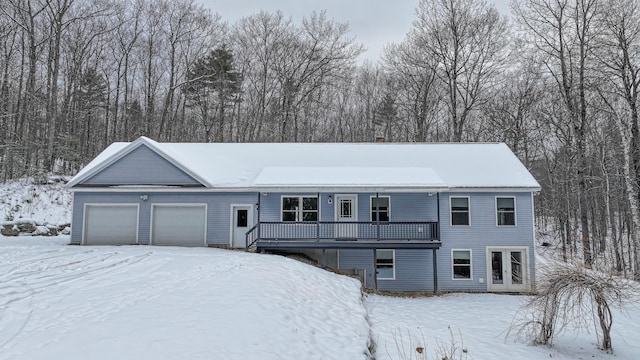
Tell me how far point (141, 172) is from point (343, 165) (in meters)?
9.27

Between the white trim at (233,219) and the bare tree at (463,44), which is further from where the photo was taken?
the bare tree at (463,44)

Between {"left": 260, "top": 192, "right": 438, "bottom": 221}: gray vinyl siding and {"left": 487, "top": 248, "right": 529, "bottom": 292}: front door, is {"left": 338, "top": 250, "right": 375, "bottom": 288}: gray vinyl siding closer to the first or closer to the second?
{"left": 260, "top": 192, "right": 438, "bottom": 221}: gray vinyl siding

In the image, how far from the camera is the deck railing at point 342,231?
14.6 m

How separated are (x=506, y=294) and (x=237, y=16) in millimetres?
29667

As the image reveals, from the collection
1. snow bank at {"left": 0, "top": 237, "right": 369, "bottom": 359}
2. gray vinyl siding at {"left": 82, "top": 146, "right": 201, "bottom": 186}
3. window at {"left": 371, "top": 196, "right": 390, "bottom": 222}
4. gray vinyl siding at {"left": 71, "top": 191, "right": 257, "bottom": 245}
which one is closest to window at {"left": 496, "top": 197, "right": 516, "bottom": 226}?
window at {"left": 371, "top": 196, "right": 390, "bottom": 222}

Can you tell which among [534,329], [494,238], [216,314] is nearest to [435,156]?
[494,238]

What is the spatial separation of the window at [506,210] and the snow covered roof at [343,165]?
0.70m

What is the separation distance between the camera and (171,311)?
6.51m

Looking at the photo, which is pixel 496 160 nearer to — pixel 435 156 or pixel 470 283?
pixel 435 156

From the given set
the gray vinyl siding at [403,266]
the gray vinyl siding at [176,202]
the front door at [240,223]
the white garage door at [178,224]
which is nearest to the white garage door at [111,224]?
the gray vinyl siding at [176,202]

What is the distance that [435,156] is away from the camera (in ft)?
59.5

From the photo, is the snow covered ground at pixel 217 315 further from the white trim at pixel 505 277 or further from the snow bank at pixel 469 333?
the white trim at pixel 505 277

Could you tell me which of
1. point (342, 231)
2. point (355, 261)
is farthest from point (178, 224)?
point (355, 261)

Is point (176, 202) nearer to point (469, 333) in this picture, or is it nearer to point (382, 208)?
point (382, 208)
